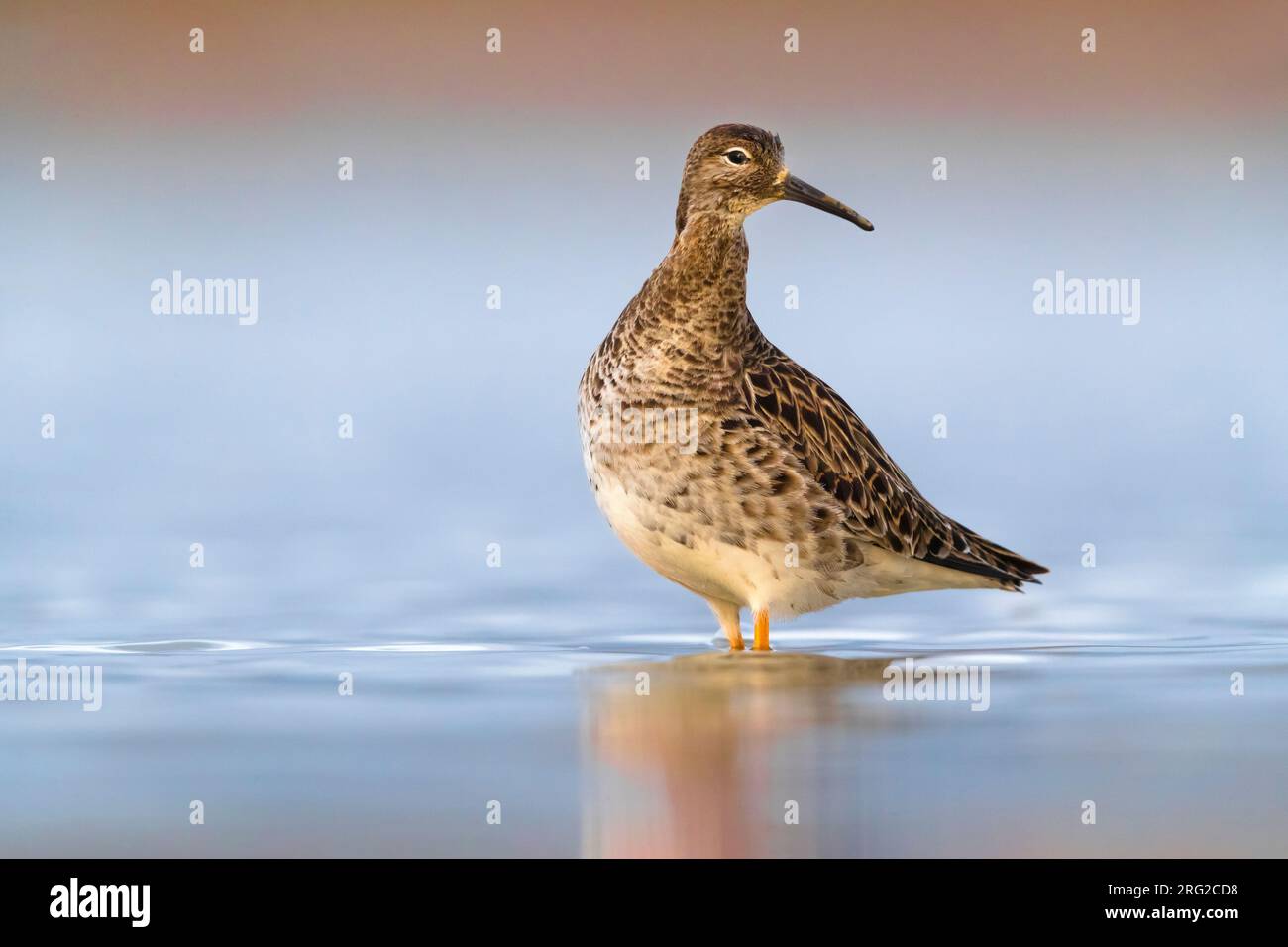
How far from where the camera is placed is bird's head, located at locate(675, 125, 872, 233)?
9.73 m

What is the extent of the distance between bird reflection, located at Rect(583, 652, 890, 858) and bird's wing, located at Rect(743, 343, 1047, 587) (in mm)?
875

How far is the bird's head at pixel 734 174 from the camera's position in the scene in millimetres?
9734

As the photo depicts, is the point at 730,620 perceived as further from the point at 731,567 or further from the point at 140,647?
the point at 140,647

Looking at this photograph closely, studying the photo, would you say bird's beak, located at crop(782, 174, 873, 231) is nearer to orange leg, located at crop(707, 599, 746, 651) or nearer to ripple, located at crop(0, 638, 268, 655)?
orange leg, located at crop(707, 599, 746, 651)

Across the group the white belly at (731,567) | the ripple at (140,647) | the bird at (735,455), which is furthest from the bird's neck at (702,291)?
the ripple at (140,647)

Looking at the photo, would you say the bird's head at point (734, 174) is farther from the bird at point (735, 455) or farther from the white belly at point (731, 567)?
the white belly at point (731, 567)

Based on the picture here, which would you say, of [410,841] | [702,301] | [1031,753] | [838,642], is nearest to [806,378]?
[702,301]

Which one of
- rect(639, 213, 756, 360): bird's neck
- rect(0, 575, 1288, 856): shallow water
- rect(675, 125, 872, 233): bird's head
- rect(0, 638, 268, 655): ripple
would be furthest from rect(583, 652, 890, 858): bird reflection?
rect(675, 125, 872, 233): bird's head

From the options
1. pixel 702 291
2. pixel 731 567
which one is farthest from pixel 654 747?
pixel 702 291

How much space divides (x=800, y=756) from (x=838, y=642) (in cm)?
305

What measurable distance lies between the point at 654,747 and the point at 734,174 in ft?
12.1

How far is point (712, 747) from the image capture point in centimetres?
727

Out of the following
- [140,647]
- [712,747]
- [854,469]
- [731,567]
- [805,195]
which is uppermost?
[805,195]

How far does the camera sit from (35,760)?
7.24 metres
